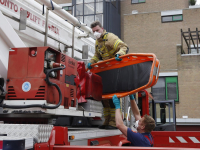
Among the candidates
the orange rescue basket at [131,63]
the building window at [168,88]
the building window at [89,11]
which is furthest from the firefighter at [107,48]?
the building window at [89,11]

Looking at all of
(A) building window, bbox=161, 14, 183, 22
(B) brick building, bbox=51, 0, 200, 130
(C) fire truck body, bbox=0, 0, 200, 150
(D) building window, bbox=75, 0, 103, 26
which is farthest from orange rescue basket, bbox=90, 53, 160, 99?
(A) building window, bbox=161, 14, 183, 22

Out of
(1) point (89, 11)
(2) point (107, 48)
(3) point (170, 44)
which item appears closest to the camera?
(2) point (107, 48)

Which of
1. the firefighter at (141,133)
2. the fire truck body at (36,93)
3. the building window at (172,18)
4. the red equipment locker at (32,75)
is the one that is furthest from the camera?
the building window at (172,18)

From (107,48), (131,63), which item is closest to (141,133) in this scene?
(131,63)

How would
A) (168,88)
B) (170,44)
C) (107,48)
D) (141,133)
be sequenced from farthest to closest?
(170,44), (168,88), (107,48), (141,133)

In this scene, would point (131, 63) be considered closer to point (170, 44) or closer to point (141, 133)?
point (141, 133)

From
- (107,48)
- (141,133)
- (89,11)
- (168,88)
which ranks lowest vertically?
(141,133)

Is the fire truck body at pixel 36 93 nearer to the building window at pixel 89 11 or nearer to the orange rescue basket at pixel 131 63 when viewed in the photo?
the orange rescue basket at pixel 131 63

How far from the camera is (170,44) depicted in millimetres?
23328

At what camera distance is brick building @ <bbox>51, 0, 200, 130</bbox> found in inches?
778

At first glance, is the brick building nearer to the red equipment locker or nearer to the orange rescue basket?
the orange rescue basket

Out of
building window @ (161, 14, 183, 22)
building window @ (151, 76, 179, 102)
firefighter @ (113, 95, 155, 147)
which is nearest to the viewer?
firefighter @ (113, 95, 155, 147)

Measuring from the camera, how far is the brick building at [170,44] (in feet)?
64.8

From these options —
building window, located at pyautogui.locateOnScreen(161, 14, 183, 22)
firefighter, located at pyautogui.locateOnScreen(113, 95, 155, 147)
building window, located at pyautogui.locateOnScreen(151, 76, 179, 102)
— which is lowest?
firefighter, located at pyautogui.locateOnScreen(113, 95, 155, 147)
